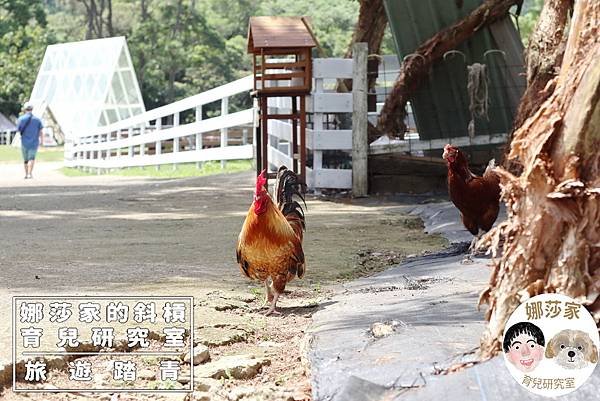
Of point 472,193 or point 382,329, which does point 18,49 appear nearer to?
point 472,193

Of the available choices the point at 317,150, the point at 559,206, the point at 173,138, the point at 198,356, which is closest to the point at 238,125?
the point at 173,138

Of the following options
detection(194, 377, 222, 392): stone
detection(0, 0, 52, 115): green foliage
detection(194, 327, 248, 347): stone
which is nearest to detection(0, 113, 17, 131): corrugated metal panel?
detection(0, 0, 52, 115): green foliage

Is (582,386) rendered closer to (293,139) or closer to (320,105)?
(320,105)

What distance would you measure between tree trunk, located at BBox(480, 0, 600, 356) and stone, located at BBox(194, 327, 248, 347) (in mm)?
Answer: 1699

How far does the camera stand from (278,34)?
13422 millimetres

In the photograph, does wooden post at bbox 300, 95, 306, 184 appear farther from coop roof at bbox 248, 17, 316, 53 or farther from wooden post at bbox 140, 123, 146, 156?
wooden post at bbox 140, 123, 146, 156

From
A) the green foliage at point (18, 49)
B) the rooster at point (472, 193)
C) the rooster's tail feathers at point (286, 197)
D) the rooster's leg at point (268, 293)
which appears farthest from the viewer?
the green foliage at point (18, 49)

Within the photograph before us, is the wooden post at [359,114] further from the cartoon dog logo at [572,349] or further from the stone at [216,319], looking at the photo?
the cartoon dog logo at [572,349]

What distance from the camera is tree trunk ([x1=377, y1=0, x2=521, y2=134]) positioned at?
43.0 feet

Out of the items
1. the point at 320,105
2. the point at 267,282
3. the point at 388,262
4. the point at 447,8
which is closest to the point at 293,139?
the point at 320,105

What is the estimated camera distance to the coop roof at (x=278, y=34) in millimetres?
13188

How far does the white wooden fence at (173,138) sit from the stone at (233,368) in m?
12.1

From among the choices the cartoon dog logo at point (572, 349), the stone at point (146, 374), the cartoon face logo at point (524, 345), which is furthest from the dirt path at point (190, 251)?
the cartoon dog logo at point (572, 349)

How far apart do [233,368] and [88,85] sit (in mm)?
41163
